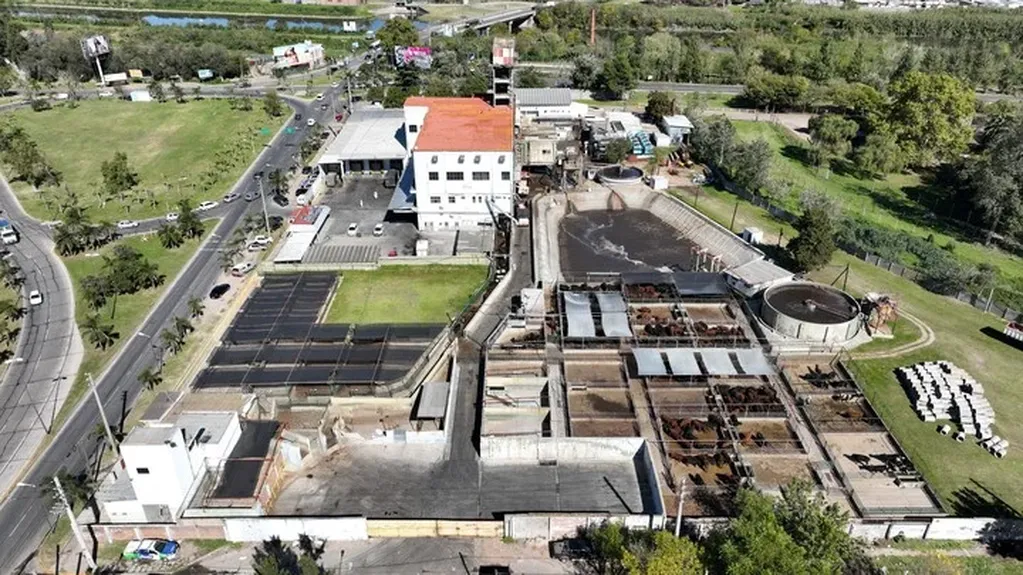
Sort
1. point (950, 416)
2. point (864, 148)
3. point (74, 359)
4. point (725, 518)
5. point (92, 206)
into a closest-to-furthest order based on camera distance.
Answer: point (725, 518) < point (950, 416) < point (74, 359) < point (92, 206) < point (864, 148)

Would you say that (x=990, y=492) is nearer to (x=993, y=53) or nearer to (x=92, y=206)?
(x=92, y=206)

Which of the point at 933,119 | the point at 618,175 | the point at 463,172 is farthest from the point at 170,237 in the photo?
the point at 933,119

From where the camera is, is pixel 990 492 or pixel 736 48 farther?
pixel 736 48

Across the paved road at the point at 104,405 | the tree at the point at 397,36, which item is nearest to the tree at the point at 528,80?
the tree at the point at 397,36

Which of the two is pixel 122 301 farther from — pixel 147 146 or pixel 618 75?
pixel 618 75

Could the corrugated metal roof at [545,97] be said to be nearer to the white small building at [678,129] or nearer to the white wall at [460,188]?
the white small building at [678,129]

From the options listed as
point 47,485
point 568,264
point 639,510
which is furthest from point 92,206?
point 639,510

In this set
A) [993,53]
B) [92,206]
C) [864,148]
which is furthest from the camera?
[993,53]
